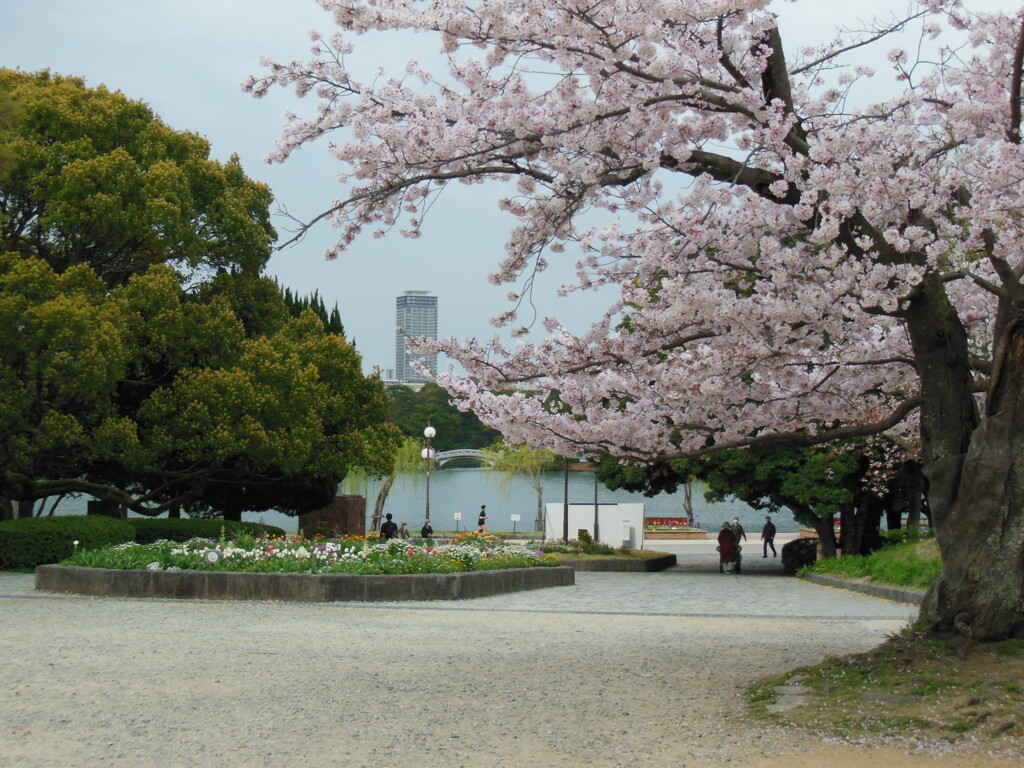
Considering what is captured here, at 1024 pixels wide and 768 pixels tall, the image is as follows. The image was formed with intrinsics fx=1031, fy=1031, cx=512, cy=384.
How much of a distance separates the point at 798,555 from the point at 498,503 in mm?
71642

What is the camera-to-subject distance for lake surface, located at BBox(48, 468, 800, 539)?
7431 cm

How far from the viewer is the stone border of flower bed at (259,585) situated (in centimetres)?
1320

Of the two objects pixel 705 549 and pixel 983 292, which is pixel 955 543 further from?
pixel 705 549

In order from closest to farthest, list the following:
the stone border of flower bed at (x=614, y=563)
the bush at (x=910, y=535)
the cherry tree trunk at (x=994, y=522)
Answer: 1. the cherry tree trunk at (x=994, y=522)
2. the bush at (x=910, y=535)
3. the stone border of flower bed at (x=614, y=563)

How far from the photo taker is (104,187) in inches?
803

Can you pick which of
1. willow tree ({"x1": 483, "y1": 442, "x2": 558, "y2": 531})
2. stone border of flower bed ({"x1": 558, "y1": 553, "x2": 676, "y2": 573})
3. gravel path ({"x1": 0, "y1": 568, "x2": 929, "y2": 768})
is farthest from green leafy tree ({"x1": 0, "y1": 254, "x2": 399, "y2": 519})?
willow tree ({"x1": 483, "y1": 442, "x2": 558, "y2": 531})

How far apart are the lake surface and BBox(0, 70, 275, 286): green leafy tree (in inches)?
1495

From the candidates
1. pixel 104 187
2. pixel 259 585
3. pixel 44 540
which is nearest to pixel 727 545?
pixel 259 585

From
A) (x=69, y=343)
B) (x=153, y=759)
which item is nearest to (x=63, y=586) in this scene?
(x=69, y=343)

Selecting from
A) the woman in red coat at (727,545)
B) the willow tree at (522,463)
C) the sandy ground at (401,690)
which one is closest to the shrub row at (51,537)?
the sandy ground at (401,690)

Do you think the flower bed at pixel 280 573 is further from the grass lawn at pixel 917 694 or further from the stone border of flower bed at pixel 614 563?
the stone border of flower bed at pixel 614 563

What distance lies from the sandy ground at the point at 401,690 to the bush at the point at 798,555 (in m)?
14.8

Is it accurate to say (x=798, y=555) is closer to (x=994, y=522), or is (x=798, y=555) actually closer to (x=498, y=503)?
(x=994, y=522)

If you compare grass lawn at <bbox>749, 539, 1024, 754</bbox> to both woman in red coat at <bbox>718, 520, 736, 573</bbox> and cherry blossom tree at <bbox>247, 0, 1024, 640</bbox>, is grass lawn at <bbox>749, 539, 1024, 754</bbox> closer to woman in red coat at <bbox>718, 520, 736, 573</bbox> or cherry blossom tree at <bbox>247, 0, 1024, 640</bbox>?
cherry blossom tree at <bbox>247, 0, 1024, 640</bbox>
